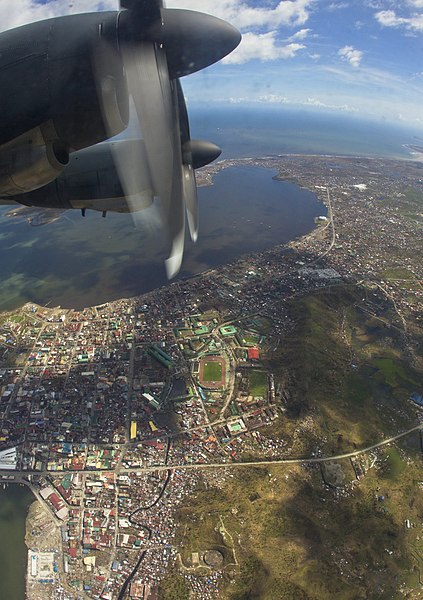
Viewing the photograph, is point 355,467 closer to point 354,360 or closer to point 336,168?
point 354,360

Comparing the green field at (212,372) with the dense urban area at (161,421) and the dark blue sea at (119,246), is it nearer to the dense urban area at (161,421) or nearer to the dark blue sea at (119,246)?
the dense urban area at (161,421)

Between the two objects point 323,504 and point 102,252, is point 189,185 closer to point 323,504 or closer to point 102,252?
point 323,504

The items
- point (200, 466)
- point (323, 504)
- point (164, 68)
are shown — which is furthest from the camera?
point (200, 466)

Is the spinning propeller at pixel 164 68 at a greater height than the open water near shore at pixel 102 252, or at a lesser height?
greater

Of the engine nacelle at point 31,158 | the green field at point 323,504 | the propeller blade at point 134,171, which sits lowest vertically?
the green field at point 323,504

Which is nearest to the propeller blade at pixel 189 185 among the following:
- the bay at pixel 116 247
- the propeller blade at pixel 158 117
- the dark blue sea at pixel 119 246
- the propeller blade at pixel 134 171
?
the propeller blade at pixel 134 171

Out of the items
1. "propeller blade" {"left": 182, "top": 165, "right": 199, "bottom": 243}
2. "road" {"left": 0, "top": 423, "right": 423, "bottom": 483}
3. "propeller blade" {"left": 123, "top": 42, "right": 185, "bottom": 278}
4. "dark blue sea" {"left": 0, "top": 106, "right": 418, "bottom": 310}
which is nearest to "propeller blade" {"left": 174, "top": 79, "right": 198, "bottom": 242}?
"propeller blade" {"left": 182, "top": 165, "right": 199, "bottom": 243}

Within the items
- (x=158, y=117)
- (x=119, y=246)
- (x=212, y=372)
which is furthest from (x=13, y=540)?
(x=119, y=246)
